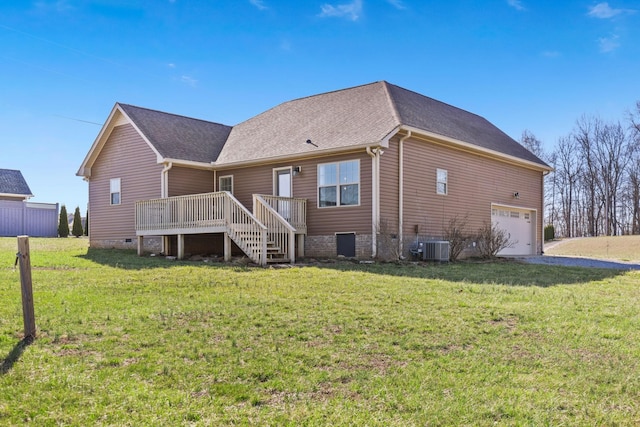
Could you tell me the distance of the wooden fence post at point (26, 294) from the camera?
5980 mm

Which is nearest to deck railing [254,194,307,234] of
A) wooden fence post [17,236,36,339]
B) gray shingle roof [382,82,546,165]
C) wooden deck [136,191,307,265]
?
wooden deck [136,191,307,265]

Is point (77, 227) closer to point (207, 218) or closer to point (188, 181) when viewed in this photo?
point (188, 181)

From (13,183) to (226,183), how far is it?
75.3 ft

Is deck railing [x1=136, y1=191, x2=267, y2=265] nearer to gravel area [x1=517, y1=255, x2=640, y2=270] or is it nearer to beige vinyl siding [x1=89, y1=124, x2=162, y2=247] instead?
beige vinyl siding [x1=89, y1=124, x2=162, y2=247]

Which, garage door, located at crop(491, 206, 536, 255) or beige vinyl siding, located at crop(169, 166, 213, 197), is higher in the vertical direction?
beige vinyl siding, located at crop(169, 166, 213, 197)

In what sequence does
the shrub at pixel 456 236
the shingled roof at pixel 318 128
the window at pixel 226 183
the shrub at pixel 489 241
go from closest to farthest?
the shingled roof at pixel 318 128, the shrub at pixel 456 236, the shrub at pixel 489 241, the window at pixel 226 183

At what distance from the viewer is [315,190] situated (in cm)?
1656

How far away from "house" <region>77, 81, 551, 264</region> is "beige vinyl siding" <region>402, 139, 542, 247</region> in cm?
5

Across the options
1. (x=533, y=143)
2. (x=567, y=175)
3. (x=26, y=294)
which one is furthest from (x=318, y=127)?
(x=567, y=175)

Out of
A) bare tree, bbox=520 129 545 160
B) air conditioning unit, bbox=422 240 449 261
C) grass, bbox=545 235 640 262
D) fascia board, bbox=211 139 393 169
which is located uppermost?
bare tree, bbox=520 129 545 160

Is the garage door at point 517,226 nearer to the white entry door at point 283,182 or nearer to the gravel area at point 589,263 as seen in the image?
the gravel area at point 589,263

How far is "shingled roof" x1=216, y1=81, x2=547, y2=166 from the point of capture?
16.2 m

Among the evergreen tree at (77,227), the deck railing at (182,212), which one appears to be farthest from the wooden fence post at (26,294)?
the evergreen tree at (77,227)

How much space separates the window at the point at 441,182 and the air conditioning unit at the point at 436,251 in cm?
228
